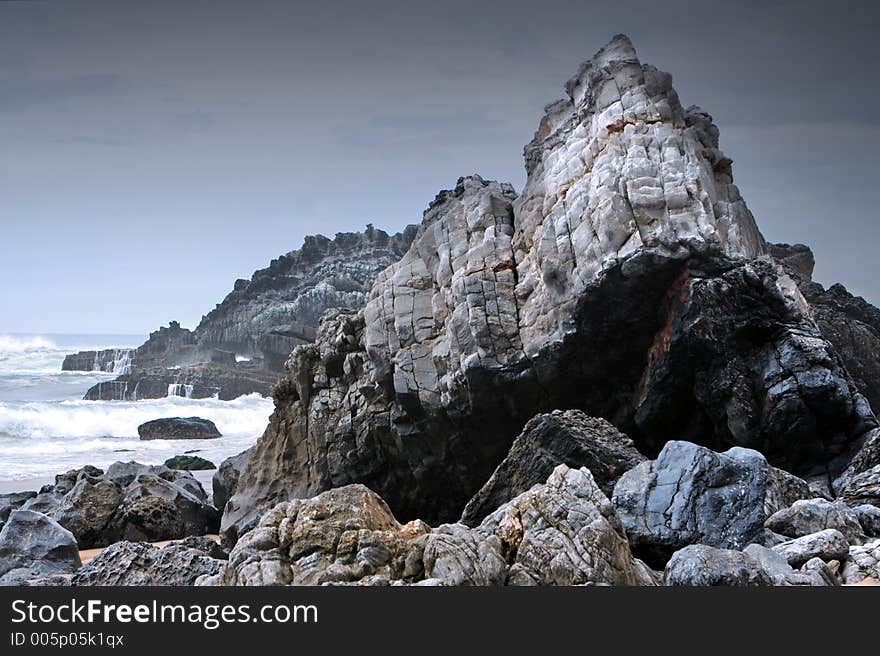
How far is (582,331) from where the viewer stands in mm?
11484

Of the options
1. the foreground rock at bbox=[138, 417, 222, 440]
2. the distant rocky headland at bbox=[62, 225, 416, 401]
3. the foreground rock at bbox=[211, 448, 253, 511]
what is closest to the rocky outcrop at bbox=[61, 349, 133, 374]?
the distant rocky headland at bbox=[62, 225, 416, 401]

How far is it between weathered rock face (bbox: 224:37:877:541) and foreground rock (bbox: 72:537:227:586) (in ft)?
17.5

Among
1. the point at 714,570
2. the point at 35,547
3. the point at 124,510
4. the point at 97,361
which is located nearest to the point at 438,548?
the point at 714,570

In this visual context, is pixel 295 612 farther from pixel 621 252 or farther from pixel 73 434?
pixel 73 434

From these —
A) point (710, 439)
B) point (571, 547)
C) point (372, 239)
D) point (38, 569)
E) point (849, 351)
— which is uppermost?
point (372, 239)

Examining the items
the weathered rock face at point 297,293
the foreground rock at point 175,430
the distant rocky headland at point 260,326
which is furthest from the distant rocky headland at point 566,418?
the weathered rock face at point 297,293

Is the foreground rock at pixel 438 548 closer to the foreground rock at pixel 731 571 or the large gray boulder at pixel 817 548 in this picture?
the foreground rock at pixel 731 571

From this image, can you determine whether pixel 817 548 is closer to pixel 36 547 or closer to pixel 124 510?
pixel 36 547

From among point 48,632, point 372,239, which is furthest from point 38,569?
point 372,239

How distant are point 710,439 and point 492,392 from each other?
3002mm

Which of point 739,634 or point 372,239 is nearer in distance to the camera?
point 739,634

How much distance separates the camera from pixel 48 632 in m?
5.09

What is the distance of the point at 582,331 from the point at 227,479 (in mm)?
8208

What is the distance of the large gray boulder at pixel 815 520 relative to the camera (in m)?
6.91
